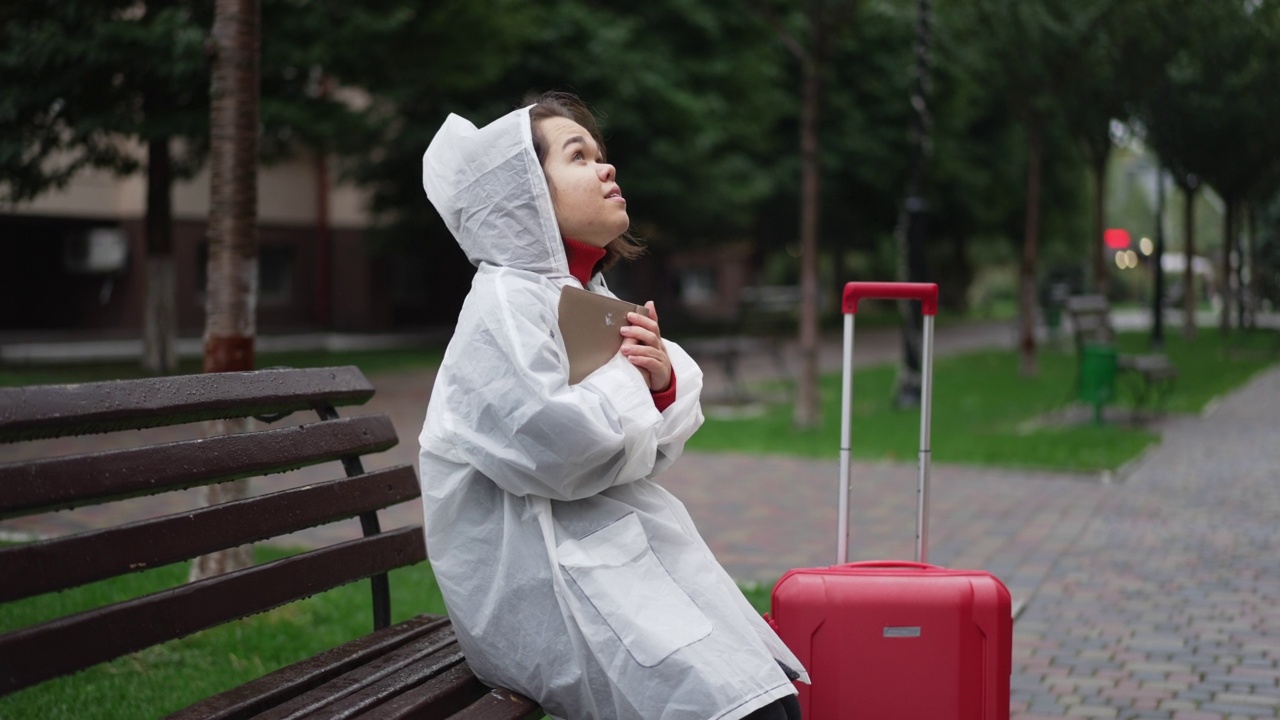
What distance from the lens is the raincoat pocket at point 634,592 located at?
2504mm

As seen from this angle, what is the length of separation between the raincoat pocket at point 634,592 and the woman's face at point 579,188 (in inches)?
23.8

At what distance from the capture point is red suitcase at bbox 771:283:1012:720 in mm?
2990

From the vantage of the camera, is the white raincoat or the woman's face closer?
the white raincoat

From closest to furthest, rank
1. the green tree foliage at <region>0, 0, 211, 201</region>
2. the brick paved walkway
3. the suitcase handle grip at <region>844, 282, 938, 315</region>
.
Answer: the suitcase handle grip at <region>844, 282, 938, 315</region>
the brick paved walkway
the green tree foliage at <region>0, 0, 211, 201</region>

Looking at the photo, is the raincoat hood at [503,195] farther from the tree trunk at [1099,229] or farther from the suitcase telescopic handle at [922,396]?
the tree trunk at [1099,229]

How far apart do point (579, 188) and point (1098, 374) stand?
1041cm

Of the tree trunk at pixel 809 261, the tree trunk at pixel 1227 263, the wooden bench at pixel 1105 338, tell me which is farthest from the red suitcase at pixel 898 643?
the tree trunk at pixel 1227 263

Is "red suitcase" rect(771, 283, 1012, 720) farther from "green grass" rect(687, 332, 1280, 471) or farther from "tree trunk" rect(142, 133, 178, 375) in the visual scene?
"tree trunk" rect(142, 133, 178, 375)

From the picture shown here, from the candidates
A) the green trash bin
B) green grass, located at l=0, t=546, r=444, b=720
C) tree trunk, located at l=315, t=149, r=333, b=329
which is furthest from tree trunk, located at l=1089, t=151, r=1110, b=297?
green grass, located at l=0, t=546, r=444, b=720

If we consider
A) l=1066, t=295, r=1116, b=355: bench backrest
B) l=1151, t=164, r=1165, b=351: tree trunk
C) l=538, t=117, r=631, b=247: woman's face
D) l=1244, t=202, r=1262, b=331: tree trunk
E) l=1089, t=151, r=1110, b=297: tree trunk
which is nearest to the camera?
l=538, t=117, r=631, b=247: woman's face

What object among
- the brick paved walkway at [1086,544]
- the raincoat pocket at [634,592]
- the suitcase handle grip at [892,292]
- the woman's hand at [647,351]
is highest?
the suitcase handle grip at [892,292]

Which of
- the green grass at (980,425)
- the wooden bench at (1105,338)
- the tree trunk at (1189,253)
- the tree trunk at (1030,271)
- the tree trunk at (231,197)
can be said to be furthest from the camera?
the tree trunk at (1189,253)

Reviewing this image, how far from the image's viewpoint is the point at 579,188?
2809 millimetres

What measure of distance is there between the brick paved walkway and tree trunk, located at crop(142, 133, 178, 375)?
6811 millimetres
